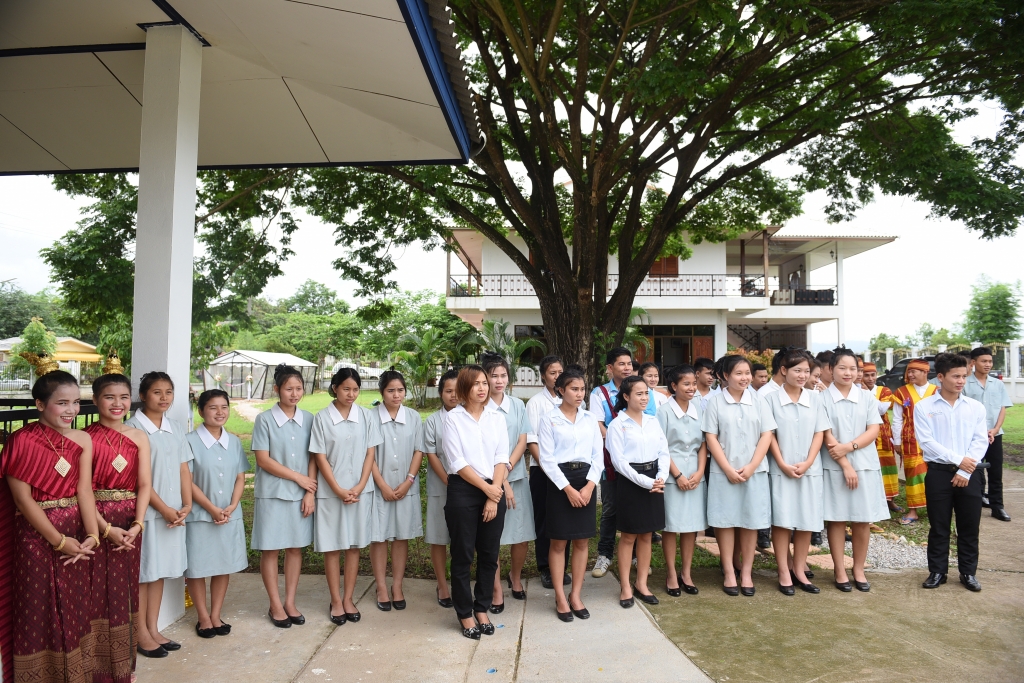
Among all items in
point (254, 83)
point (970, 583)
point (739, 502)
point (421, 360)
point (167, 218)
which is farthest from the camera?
point (421, 360)

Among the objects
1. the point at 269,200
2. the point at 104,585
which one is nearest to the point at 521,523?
the point at 104,585

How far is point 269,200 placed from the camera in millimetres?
11375

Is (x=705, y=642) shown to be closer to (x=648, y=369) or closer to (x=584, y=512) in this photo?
(x=584, y=512)

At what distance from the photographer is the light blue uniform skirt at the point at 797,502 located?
509 centimetres

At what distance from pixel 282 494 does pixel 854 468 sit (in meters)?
4.05

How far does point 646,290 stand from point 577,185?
13571 millimetres

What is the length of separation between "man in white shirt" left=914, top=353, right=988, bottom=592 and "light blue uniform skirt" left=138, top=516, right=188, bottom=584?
503 cm

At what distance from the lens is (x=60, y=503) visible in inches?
129

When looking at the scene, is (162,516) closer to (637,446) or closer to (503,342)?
(637,446)

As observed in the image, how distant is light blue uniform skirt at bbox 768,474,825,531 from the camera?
16.7 feet

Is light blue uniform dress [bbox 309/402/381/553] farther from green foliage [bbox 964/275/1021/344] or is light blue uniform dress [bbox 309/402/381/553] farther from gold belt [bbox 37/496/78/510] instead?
green foliage [bbox 964/275/1021/344]

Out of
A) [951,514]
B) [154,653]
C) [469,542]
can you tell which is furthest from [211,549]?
[951,514]

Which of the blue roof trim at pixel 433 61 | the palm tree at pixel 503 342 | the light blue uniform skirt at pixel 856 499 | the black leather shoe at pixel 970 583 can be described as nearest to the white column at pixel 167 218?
the blue roof trim at pixel 433 61

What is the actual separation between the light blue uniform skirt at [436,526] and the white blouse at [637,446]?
1207mm
